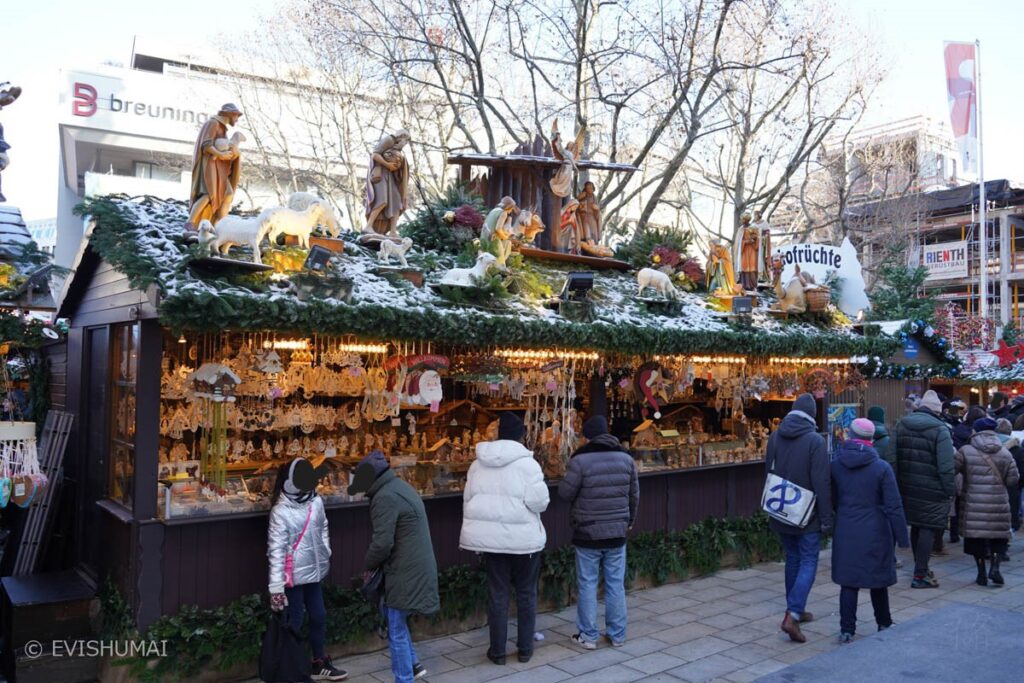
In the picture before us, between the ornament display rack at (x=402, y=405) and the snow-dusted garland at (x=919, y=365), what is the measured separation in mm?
1885

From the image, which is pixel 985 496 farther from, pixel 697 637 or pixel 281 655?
pixel 281 655

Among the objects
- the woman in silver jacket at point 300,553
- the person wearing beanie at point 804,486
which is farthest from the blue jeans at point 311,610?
the person wearing beanie at point 804,486

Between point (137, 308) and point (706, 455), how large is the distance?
21.8 feet

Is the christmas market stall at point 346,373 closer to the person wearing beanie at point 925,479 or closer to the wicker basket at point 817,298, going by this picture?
the wicker basket at point 817,298

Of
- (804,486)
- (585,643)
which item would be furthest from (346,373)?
(804,486)

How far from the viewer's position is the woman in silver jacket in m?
5.47

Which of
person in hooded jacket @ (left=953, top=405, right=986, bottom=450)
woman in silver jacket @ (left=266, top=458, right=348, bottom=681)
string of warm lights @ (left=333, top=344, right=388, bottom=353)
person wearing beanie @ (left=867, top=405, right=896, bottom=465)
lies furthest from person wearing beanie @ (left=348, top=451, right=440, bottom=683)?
person in hooded jacket @ (left=953, top=405, right=986, bottom=450)

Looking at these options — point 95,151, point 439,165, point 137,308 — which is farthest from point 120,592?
point 95,151

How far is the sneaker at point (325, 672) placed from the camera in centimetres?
585

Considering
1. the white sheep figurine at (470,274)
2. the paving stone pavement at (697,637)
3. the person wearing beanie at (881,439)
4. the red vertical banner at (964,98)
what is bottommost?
the paving stone pavement at (697,637)

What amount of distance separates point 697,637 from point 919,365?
A: 340 inches

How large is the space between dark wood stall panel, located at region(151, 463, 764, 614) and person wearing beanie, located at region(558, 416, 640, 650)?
4.27 ft

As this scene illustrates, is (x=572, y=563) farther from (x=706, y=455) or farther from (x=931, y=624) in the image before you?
(x=931, y=624)

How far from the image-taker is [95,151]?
30969 millimetres
